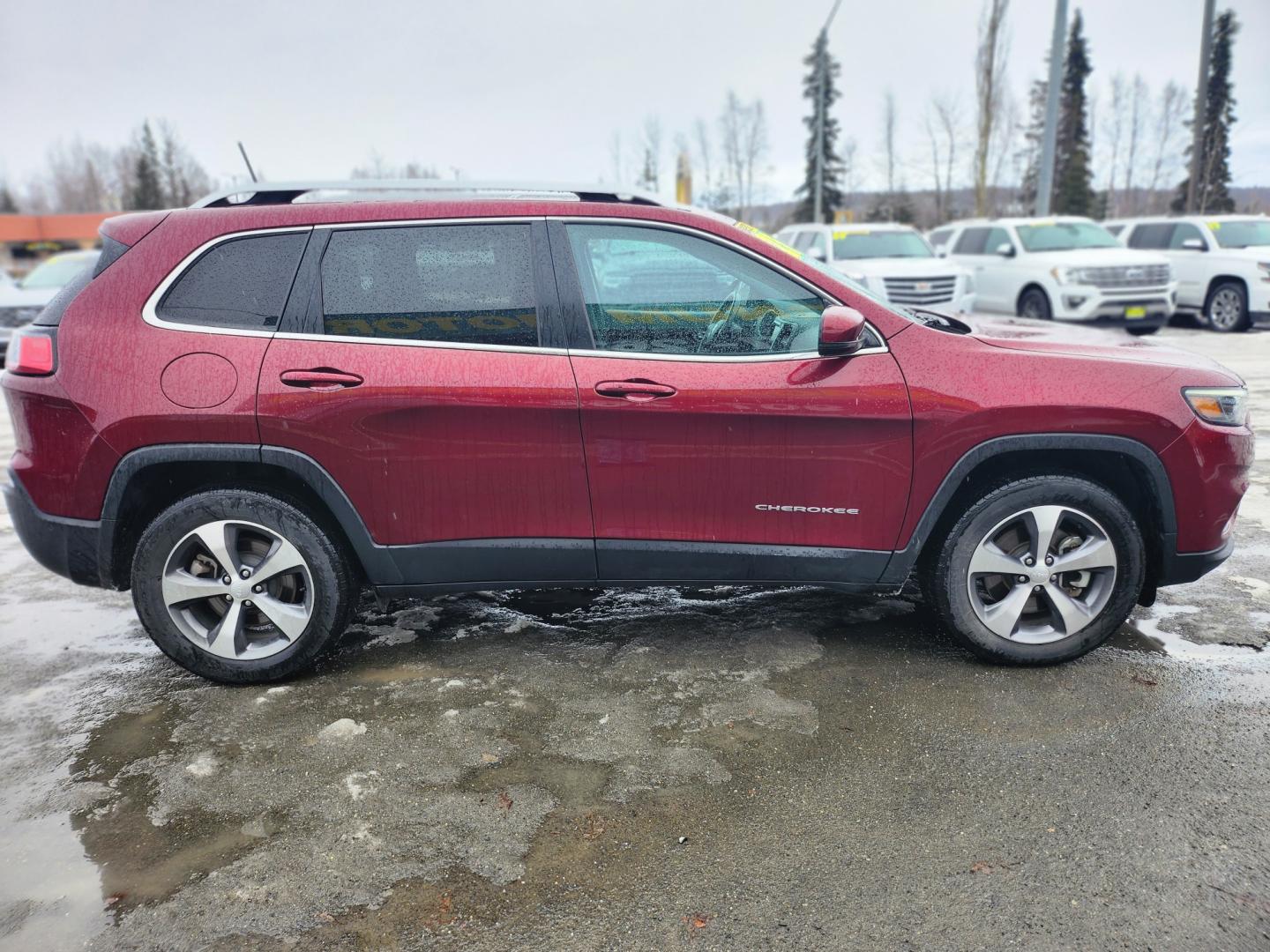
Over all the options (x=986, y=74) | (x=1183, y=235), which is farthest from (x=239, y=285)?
(x=986, y=74)

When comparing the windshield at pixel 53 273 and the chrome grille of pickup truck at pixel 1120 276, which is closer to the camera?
the chrome grille of pickup truck at pixel 1120 276

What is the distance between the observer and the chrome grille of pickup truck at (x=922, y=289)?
13.1 metres

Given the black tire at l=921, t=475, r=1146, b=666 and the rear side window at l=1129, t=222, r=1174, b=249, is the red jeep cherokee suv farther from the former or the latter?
the rear side window at l=1129, t=222, r=1174, b=249

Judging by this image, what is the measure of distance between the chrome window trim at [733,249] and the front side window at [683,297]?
16mm

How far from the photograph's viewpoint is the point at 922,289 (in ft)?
43.0

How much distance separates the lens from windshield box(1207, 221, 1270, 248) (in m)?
14.8

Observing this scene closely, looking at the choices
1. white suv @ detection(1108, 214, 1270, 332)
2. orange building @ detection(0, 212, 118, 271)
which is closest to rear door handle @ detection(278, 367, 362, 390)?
white suv @ detection(1108, 214, 1270, 332)

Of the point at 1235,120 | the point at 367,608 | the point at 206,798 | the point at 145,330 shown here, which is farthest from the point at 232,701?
the point at 1235,120

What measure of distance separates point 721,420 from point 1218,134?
150ft

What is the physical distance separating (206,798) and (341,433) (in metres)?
1.29

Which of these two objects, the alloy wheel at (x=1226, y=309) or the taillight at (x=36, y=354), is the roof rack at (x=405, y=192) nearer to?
the taillight at (x=36, y=354)

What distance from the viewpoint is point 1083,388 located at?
11.1 feet

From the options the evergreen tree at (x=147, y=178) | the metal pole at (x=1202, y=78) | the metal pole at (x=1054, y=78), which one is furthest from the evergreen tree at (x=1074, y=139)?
the evergreen tree at (x=147, y=178)

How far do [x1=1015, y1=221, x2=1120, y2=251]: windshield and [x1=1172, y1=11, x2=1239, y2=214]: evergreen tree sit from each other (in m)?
21.1
